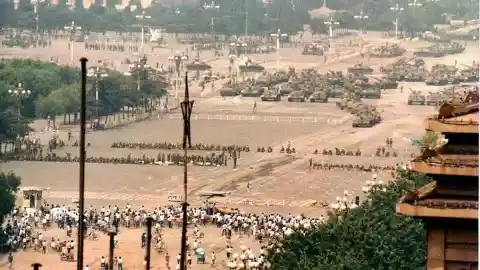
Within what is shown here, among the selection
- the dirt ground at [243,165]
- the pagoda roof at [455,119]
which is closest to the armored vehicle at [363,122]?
the dirt ground at [243,165]

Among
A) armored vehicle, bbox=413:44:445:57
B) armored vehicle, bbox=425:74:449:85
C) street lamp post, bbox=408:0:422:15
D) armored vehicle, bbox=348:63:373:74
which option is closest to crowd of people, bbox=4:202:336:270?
armored vehicle, bbox=425:74:449:85

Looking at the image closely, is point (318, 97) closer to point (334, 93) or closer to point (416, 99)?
point (334, 93)

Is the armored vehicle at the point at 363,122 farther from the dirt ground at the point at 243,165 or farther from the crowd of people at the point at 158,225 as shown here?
the crowd of people at the point at 158,225

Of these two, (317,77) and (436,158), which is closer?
(436,158)

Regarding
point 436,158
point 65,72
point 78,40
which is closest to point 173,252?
point 436,158

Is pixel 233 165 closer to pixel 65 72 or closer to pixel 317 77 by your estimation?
pixel 65 72

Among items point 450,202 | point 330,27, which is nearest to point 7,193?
point 450,202

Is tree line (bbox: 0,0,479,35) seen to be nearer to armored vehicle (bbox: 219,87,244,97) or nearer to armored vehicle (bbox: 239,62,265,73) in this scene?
armored vehicle (bbox: 239,62,265,73)

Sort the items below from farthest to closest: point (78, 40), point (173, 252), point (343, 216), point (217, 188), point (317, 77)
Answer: point (78, 40)
point (317, 77)
point (217, 188)
point (173, 252)
point (343, 216)
